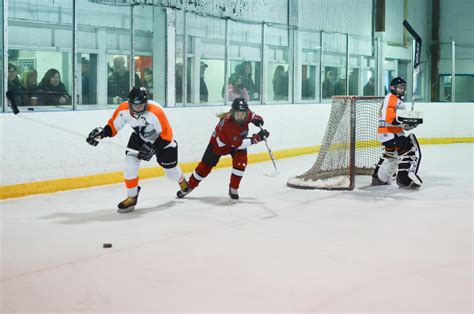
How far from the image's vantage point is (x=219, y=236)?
18.2 ft

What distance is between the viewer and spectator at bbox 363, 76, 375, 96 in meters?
14.1

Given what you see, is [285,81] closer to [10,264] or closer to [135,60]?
[135,60]

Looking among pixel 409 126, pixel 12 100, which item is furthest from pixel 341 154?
pixel 12 100

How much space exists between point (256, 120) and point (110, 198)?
1.58m

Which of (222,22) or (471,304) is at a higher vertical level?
(222,22)

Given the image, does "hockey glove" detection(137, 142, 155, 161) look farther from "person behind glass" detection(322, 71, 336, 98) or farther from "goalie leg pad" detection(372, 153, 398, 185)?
"person behind glass" detection(322, 71, 336, 98)

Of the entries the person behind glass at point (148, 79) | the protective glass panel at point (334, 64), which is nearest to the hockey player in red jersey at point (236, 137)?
the person behind glass at point (148, 79)

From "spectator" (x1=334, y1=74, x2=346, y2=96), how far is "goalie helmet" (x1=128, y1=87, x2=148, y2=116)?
24.0 feet

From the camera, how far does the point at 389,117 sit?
7867 millimetres

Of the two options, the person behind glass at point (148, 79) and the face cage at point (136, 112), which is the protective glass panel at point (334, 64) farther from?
the face cage at point (136, 112)

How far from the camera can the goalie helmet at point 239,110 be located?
6837mm

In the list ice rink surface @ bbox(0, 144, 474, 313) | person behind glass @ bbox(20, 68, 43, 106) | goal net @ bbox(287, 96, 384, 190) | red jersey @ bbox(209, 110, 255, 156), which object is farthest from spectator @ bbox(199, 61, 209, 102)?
red jersey @ bbox(209, 110, 255, 156)

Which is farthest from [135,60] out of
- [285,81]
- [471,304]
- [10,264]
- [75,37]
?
[471,304]

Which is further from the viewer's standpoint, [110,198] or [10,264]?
[110,198]
